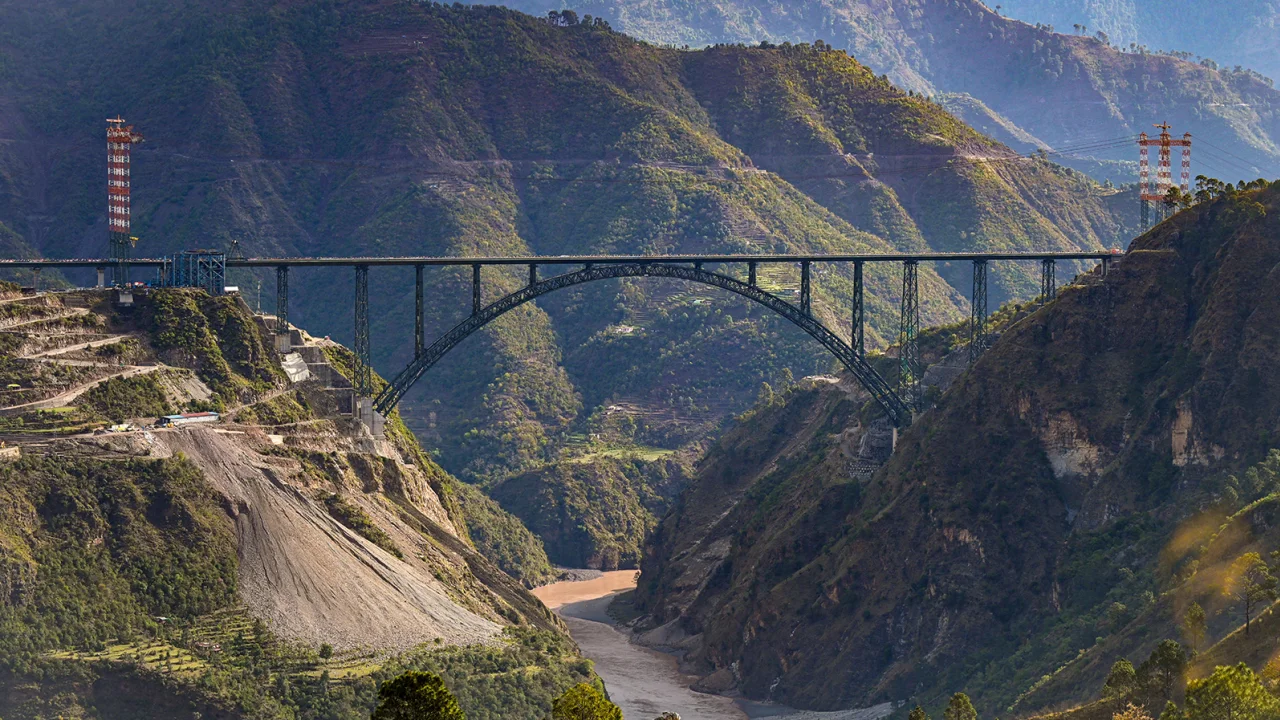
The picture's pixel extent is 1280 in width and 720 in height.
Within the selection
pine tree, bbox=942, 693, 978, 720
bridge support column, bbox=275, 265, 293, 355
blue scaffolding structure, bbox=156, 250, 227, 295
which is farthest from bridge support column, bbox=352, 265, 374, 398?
pine tree, bbox=942, 693, 978, 720

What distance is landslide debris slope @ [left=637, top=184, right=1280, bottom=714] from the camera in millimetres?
131375

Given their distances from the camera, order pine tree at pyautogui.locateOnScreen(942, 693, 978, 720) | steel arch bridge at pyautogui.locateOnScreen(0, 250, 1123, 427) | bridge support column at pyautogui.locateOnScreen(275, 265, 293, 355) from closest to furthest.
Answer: pine tree at pyautogui.locateOnScreen(942, 693, 978, 720), bridge support column at pyautogui.locateOnScreen(275, 265, 293, 355), steel arch bridge at pyautogui.locateOnScreen(0, 250, 1123, 427)

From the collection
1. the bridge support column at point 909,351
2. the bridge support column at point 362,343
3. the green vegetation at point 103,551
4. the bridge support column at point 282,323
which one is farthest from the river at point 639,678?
the bridge support column at point 282,323

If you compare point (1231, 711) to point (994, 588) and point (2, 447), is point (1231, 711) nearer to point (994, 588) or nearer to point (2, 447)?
Answer: point (994, 588)

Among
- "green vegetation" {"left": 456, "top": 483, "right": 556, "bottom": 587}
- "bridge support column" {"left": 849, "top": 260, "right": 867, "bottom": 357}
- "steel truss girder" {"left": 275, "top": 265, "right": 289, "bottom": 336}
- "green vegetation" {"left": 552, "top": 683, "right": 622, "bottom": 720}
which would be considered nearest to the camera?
"green vegetation" {"left": 552, "top": 683, "right": 622, "bottom": 720}

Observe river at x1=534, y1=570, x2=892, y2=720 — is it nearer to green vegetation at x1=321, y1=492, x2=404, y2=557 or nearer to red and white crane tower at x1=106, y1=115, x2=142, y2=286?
green vegetation at x1=321, y1=492, x2=404, y2=557

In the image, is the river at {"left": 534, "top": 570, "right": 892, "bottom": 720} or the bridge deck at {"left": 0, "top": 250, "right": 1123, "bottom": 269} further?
the bridge deck at {"left": 0, "top": 250, "right": 1123, "bottom": 269}

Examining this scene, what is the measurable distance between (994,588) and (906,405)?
70.6 feet

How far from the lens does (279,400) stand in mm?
145000

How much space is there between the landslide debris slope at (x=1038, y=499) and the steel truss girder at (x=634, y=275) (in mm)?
5391

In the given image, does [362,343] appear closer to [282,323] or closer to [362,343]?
[362,343]

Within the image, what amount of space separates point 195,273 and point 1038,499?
52.7 m

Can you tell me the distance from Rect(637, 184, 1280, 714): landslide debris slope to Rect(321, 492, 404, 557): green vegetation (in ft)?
80.2

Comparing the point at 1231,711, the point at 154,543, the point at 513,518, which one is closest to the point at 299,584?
the point at 154,543
